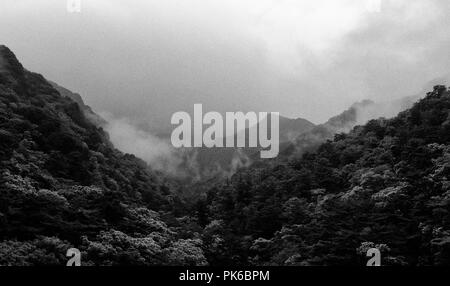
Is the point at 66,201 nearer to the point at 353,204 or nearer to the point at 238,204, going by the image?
the point at 238,204

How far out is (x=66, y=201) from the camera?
33.0 m

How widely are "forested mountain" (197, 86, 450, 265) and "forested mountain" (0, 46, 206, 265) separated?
472cm

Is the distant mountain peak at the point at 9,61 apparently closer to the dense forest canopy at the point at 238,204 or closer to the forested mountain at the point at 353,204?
the dense forest canopy at the point at 238,204

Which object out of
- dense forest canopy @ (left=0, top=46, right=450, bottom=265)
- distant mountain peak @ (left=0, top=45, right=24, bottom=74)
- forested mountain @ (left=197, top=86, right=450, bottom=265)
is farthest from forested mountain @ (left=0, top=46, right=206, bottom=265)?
forested mountain @ (left=197, top=86, right=450, bottom=265)

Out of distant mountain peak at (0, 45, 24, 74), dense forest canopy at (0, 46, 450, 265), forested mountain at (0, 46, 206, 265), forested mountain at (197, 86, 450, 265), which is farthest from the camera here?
distant mountain peak at (0, 45, 24, 74)

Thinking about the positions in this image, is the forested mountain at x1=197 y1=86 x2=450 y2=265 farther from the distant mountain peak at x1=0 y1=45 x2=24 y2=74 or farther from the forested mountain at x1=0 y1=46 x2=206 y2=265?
the distant mountain peak at x1=0 y1=45 x2=24 y2=74

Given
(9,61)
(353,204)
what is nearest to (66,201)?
(353,204)

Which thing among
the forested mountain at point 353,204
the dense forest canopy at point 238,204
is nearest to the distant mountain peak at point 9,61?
the dense forest canopy at point 238,204

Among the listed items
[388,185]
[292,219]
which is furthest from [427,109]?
[292,219]

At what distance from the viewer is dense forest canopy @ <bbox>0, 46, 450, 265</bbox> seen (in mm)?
28578

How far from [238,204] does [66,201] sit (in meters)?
17.9

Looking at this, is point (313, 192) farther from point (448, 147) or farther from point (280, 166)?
point (280, 166)

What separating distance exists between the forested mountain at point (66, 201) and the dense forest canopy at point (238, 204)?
89mm

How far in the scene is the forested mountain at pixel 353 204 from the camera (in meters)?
29.0
